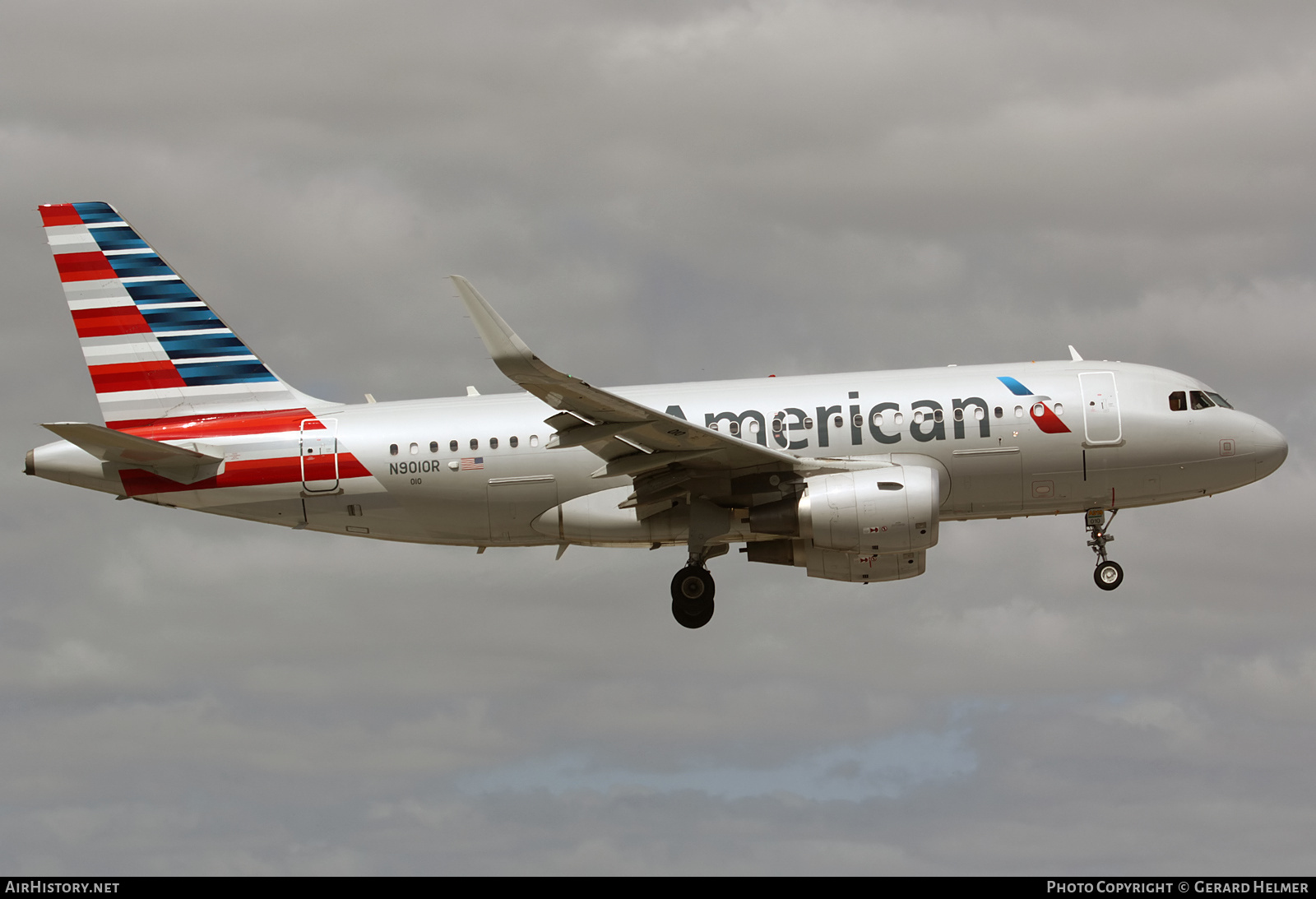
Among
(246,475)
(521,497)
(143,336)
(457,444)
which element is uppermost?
(143,336)

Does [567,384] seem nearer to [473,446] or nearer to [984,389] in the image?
[473,446]

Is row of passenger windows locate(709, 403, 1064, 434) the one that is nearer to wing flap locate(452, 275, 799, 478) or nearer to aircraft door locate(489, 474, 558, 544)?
wing flap locate(452, 275, 799, 478)

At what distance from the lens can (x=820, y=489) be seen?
33812mm

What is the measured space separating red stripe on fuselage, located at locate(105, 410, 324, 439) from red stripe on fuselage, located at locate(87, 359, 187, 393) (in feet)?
3.10

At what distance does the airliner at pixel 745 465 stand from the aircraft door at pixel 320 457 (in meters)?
0.04

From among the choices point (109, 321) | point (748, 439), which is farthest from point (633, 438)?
point (109, 321)

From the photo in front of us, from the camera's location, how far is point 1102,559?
3694 centimetres

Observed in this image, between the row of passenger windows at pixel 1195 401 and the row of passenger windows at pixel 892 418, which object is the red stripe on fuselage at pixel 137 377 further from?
the row of passenger windows at pixel 1195 401

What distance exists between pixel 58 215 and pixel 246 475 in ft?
32.9

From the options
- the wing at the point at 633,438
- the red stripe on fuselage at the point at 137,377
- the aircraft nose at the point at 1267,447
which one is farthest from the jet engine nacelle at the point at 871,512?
the red stripe on fuselage at the point at 137,377

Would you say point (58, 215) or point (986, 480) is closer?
point (986, 480)

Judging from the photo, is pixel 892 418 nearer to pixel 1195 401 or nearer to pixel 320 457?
pixel 1195 401

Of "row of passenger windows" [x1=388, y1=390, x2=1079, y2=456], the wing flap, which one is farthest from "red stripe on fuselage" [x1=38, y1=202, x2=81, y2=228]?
the wing flap

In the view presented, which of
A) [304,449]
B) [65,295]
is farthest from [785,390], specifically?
[65,295]
